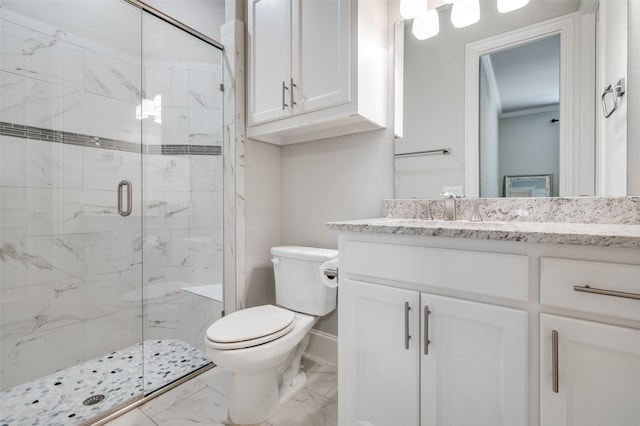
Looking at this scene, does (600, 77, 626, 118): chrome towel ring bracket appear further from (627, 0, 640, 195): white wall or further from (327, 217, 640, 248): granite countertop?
(327, 217, 640, 248): granite countertop

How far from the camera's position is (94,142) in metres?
1.87

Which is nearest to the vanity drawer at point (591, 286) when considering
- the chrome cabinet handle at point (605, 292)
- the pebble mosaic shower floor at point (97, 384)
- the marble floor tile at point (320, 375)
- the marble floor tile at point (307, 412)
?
the chrome cabinet handle at point (605, 292)

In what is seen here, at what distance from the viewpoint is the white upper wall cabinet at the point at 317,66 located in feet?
4.45

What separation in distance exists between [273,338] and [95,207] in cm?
150

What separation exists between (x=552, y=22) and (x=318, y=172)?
1291 millimetres

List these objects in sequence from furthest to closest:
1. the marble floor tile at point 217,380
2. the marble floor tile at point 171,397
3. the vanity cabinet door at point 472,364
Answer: the marble floor tile at point 217,380
the marble floor tile at point 171,397
the vanity cabinet door at point 472,364

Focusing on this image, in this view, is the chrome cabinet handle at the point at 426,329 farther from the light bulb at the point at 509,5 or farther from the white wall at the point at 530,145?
the light bulb at the point at 509,5

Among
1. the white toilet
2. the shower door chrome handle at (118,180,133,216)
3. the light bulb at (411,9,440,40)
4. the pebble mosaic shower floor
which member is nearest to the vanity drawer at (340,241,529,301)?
the white toilet

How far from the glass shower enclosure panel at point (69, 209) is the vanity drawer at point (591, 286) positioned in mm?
1894

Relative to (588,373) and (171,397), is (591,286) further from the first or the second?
(171,397)

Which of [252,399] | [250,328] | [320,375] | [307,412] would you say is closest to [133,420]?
[252,399]

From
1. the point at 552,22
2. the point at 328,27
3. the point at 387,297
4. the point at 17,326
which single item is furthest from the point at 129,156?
the point at 552,22

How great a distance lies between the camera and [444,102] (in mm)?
1431

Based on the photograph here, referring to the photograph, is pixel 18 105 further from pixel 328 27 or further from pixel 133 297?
pixel 328 27
